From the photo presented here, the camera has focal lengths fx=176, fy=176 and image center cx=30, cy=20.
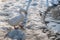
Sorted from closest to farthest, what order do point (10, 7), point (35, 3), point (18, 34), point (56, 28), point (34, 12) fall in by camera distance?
1. point (18, 34)
2. point (56, 28)
3. point (34, 12)
4. point (10, 7)
5. point (35, 3)

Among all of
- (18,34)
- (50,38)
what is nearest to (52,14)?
(50,38)

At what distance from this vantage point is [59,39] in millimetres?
2742

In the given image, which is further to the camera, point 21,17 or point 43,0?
point 43,0

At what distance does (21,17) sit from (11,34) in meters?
0.38

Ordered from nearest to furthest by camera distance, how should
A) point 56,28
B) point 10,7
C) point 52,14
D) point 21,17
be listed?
point 21,17 → point 56,28 → point 52,14 → point 10,7

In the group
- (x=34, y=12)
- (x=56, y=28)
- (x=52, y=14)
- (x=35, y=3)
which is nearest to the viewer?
(x=56, y=28)

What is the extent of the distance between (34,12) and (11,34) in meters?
1.66

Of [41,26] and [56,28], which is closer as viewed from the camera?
[56,28]

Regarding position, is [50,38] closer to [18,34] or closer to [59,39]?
[59,39]

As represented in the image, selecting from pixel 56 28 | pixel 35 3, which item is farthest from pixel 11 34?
pixel 35 3

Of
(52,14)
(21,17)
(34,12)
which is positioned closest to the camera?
(21,17)

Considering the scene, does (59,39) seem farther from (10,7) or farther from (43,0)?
(43,0)

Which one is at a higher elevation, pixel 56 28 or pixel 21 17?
pixel 21 17

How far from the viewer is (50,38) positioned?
9.34ft
